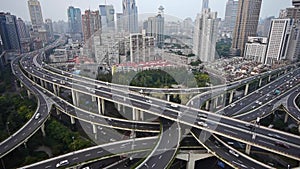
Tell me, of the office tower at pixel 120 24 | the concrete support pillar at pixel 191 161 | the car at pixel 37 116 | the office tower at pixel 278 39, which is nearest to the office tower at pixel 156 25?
the office tower at pixel 120 24

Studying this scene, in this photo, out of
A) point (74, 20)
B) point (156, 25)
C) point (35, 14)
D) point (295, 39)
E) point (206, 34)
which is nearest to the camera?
point (206, 34)

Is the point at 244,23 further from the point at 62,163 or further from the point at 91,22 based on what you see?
the point at 62,163

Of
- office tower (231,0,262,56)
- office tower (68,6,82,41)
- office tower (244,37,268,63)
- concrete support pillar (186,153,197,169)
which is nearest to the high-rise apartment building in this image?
office tower (244,37,268,63)

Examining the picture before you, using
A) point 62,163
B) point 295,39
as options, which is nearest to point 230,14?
point 295,39

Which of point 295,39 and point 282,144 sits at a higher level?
point 295,39

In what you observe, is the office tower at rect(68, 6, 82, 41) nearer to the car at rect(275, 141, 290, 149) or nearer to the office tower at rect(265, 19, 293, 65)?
the office tower at rect(265, 19, 293, 65)

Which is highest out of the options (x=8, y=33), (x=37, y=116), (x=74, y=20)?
(x=74, y=20)
